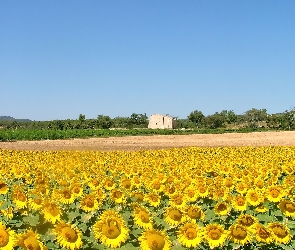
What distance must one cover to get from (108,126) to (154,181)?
133942 millimetres

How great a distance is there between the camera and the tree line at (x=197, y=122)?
5428 inches

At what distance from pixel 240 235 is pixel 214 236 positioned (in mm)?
269

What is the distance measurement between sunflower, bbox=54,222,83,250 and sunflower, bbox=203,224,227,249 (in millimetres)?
1153

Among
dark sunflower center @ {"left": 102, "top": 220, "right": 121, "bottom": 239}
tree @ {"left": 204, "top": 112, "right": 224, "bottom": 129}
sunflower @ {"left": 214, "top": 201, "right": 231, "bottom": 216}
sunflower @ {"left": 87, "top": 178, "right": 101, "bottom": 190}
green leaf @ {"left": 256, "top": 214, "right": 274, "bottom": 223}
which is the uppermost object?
tree @ {"left": 204, "top": 112, "right": 224, "bottom": 129}

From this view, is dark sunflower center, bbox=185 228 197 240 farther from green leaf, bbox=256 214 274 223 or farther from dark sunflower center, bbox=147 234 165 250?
green leaf, bbox=256 214 274 223

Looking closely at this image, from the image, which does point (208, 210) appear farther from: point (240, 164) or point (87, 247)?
point (240, 164)

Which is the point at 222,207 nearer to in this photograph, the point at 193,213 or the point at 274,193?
the point at 193,213

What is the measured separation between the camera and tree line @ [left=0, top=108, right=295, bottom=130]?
5428 inches

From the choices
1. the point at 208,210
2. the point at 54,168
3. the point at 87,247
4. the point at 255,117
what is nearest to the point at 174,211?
the point at 87,247

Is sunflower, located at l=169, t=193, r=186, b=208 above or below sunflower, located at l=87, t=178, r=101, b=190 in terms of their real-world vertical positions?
below

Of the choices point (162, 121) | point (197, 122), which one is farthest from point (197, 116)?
point (162, 121)

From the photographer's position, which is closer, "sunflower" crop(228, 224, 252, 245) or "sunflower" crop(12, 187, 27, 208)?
"sunflower" crop(228, 224, 252, 245)

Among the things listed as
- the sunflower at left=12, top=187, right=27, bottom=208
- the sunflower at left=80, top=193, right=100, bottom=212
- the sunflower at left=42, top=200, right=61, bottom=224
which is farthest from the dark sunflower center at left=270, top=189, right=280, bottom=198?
the sunflower at left=12, top=187, right=27, bottom=208

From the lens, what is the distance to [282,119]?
138 metres
